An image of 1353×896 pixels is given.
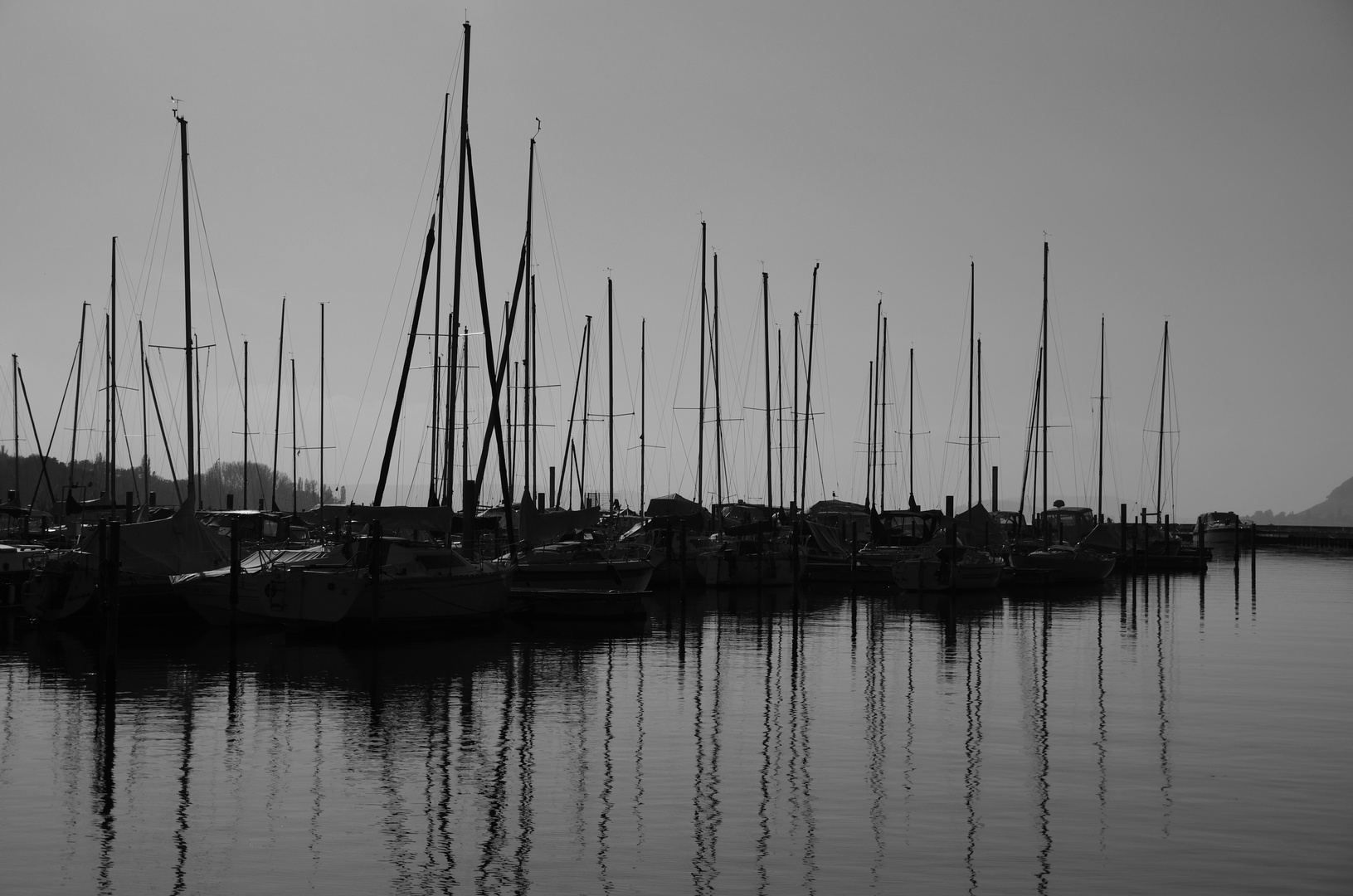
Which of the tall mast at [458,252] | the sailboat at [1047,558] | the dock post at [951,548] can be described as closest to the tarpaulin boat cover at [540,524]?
the tall mast at [458,252]

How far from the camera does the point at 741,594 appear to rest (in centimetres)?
5478

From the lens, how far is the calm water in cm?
1435

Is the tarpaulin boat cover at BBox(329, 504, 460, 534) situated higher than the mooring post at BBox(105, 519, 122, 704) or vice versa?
the tarpaulin boat cover at BBox(329, 504, 460, 534)

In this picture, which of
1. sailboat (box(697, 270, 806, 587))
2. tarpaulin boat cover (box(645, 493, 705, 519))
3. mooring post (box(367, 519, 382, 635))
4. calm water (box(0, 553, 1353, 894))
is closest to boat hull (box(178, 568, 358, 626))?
mooring post (box(367, 519, 382, 635))

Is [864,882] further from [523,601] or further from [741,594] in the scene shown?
[741,594]

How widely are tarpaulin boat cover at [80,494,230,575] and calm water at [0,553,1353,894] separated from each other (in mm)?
2046

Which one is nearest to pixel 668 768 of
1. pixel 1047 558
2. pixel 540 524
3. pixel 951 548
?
pixel 540 524

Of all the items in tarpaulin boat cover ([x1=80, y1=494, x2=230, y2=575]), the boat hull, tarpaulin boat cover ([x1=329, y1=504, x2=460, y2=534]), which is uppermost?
tarpaulin boat cover ([x1=329, y1=504, x2=460, y2=534])

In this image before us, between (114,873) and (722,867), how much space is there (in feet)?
21.7

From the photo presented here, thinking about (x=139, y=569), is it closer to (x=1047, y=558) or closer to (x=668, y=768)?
(x=668, y=768)

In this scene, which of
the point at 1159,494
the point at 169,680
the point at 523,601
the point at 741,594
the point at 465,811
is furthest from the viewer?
the point at 1159,494

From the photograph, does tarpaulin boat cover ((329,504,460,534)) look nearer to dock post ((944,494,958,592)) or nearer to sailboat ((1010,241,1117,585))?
dock post ((944,494,958,592))

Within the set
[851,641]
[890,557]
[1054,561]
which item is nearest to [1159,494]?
[1054,561]

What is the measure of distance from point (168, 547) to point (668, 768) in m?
21.2
